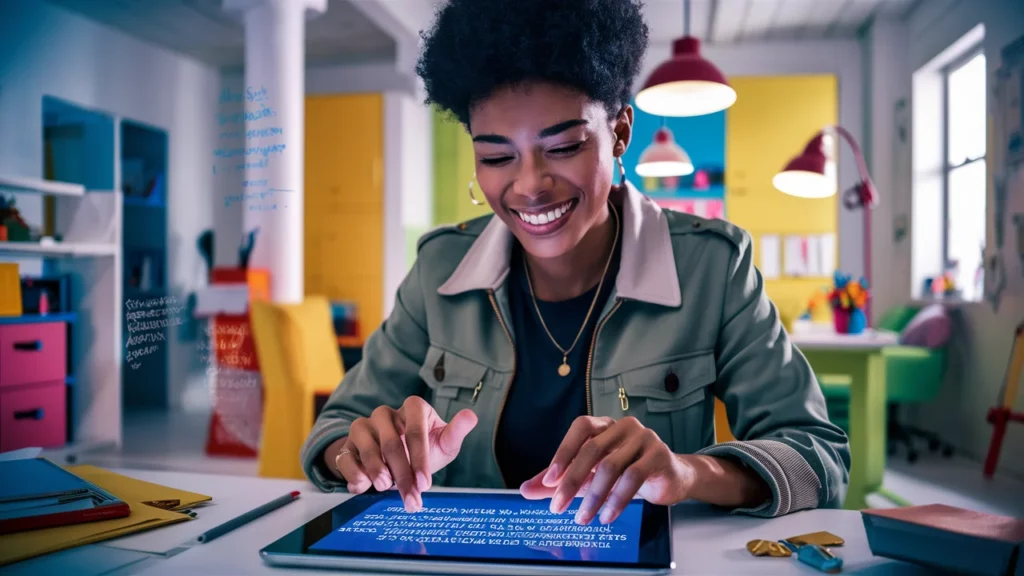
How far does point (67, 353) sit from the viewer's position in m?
0.76

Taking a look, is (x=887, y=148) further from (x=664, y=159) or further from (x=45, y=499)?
(x=45, y=499)

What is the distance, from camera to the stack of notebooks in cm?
62

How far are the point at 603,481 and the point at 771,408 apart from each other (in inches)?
15.0

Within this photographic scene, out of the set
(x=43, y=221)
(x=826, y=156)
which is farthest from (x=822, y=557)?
(x=826, y=156)

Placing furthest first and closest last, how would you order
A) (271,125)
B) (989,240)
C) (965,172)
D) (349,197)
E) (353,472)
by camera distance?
1. (349,197)
2. (965,172)
3. (989,240)
4. (271,125)
5. (353,472)

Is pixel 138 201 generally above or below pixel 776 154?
below

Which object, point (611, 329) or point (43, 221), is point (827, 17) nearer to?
point (611, 329)

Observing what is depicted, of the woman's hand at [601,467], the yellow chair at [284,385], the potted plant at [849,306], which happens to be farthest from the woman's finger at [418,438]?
the potted plant at [849,306]

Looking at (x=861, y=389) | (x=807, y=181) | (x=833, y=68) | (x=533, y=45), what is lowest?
(x=861, y=389)

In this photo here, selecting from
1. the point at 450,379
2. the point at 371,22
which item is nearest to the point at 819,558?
the point at 450,379

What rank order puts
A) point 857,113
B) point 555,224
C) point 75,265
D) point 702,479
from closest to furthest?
point 702,479 → point 75,265 → point 555,224 → point 857,113

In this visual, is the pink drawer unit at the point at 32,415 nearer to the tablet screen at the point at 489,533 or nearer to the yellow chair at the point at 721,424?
the tablet screen at the point at 489,533

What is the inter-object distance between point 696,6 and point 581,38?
15.0 feet

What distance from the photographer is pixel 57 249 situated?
0.81 metres
